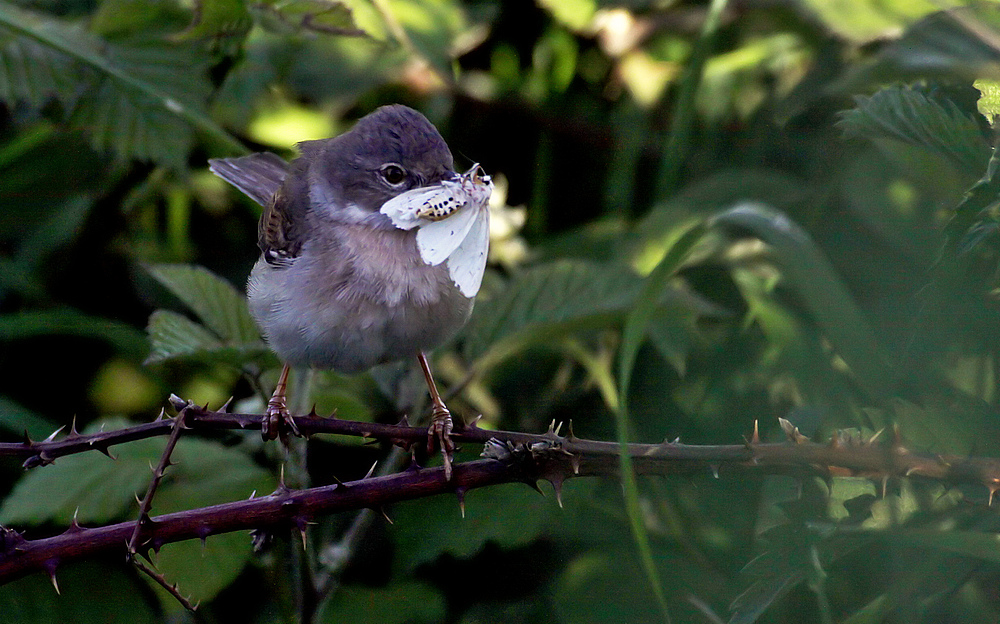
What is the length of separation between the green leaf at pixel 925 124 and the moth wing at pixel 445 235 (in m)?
0.79

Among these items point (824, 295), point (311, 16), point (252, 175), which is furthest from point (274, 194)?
point (824, 295)

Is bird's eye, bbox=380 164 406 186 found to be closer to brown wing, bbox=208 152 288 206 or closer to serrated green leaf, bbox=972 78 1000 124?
brown wing, bbox=208 152 288 206

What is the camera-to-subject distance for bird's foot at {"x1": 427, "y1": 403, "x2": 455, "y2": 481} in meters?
1.62

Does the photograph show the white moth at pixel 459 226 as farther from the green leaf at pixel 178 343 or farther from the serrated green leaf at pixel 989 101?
the serrated green leaf at pixel 989 101

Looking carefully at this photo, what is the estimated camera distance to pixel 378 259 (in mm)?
1984

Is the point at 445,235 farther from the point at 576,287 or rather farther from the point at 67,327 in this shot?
the point at 67,327

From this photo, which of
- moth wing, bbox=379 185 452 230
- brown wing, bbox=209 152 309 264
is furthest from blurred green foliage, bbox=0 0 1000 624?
moth wing, bbox=379 185 452 230

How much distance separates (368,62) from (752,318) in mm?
1839

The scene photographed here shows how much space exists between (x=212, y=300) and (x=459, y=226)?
3.02 ft

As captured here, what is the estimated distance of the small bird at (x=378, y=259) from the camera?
5.86 feet

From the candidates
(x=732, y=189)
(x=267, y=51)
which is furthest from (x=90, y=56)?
(x=732, y=189)

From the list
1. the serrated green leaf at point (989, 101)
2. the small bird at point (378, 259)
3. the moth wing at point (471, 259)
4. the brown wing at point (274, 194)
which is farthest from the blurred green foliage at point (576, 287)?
the moth wing at point (471, 259)

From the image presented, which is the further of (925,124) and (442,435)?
(442,435)

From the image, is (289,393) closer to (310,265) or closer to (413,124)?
(310,265)
